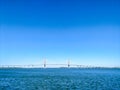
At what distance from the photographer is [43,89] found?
203 ft

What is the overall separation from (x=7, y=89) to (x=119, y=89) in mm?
22944

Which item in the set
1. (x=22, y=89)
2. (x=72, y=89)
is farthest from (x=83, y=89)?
(x=22, y=89)

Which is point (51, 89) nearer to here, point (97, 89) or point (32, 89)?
point (32, 89)

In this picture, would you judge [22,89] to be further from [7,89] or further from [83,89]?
[83,89]

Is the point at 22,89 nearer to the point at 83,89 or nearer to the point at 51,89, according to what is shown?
the point at 51,89

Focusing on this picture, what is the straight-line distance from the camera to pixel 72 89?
208 ft

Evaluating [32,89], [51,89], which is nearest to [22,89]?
[32,89]

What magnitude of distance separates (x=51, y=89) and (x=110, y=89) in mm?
12390

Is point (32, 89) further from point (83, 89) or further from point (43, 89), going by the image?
point (83, 89)

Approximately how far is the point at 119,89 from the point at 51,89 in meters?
14.2

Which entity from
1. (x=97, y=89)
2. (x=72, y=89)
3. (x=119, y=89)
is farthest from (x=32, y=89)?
(x=119, y=89)

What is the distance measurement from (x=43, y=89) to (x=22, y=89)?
14.0 feet

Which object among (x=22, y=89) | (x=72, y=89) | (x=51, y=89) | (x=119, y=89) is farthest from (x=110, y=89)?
(x=22, y=89)

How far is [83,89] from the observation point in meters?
64.0
